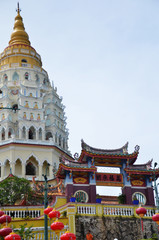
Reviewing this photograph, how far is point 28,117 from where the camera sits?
4888 centimetres

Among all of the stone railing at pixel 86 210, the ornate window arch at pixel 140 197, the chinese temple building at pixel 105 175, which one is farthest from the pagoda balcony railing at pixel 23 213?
the ornate window arch at pixel 140 197

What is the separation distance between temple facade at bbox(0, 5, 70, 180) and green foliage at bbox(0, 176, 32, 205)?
36.3 ft

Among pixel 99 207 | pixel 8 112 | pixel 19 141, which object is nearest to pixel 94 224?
pixel 99 207

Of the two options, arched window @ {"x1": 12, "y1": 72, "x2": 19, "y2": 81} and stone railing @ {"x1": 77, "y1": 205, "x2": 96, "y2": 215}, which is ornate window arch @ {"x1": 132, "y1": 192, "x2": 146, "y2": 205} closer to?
stone railing @ {"x1": 77, "y1": 205, "x2": 96, "y2": 215}

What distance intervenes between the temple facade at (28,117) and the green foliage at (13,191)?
11063mm

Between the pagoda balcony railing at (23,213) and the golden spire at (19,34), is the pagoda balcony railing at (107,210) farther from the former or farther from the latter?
the golden spire at (19,34)

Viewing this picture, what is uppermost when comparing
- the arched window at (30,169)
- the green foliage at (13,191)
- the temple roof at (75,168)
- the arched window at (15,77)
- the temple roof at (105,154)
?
the arched window at (15,77)

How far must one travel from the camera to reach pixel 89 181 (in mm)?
29547

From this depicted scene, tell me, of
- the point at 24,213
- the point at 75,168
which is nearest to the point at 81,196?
the point at 75,168

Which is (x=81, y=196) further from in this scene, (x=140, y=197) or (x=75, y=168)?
(x=140, y=197)

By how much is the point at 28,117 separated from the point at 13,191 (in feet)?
56.5

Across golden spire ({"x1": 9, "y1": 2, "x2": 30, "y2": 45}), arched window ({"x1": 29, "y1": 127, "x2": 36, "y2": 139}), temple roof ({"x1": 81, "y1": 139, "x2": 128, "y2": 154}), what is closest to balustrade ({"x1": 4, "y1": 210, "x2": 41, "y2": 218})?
temple roof ({"x1": 81, "y1": 139, "x2": 128, "y2": 154})

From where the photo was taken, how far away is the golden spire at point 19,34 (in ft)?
191

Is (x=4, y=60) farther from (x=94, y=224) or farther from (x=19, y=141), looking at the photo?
(x=94, y=224)
